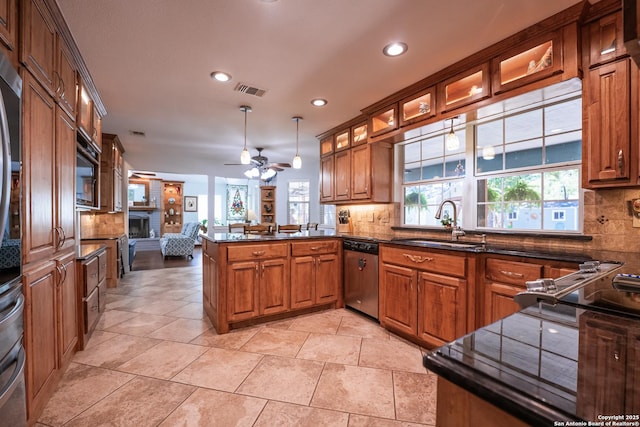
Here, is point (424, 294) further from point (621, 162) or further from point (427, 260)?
point (621, 162)

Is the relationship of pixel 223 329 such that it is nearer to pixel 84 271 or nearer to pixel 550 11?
pixel 84 271

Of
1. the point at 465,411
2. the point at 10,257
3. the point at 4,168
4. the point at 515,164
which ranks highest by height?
the point at 515,164

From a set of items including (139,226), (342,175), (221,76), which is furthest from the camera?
(139,226)

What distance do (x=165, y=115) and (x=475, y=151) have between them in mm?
3910

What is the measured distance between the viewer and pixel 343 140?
173 inches

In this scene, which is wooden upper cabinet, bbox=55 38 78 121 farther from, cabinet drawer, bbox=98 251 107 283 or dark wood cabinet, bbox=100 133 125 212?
dark wood cabinet, bbox=100 133 125 212

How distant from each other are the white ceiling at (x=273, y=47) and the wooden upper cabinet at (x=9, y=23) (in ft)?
1.86

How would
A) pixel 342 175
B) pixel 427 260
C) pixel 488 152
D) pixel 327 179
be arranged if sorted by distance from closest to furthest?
1. pixel 427 260
2. pixel 488 152
3. pixel 342 175
4. pixel 327 179

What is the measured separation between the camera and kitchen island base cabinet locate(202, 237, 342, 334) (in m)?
2.88

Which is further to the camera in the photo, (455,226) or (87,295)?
(455,226)

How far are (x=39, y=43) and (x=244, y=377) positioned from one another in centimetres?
246

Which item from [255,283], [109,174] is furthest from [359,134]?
[109,174]

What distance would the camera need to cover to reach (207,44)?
2.32m

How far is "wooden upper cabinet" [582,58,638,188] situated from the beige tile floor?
69.8 inches
